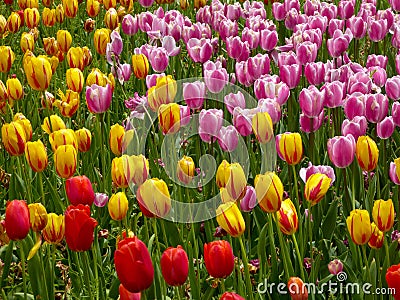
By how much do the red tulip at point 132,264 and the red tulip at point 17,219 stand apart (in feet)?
1.58

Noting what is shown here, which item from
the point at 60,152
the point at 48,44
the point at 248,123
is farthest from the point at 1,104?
the point at 248,123

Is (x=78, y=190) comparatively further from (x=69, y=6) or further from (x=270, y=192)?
(x=69, y=6)

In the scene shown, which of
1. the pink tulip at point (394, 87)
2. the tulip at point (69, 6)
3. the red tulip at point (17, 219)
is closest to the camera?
the red tulip at point (17, 219)

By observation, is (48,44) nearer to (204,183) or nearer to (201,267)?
(204,183)

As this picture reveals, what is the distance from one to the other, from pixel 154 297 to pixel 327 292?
0.61 metres

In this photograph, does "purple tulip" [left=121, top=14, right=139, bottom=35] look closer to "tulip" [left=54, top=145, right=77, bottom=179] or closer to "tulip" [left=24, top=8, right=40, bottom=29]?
"tulip" [left=24, top=8, right=40, bottom=29]

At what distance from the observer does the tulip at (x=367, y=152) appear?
219cm

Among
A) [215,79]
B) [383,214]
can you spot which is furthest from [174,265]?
[215,79]

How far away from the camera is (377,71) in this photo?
3023 mm

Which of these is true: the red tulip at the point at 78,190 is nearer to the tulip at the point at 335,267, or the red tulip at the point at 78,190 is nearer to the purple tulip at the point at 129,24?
the tulip at the point at 335,267

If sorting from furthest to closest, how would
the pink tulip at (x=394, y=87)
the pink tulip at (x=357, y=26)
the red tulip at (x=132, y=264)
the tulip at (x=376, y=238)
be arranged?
the pink tulip at (x=357, y=26)
the pink tulip at (x=394, y=87)
the tulip at (x=376, y=238)
the red tulip at (x=132, y=264)

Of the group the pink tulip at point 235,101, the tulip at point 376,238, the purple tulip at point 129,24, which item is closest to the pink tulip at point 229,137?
the pink tulip at point 235,101

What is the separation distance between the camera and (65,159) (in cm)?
227

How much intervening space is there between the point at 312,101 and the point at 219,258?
3.66ft
